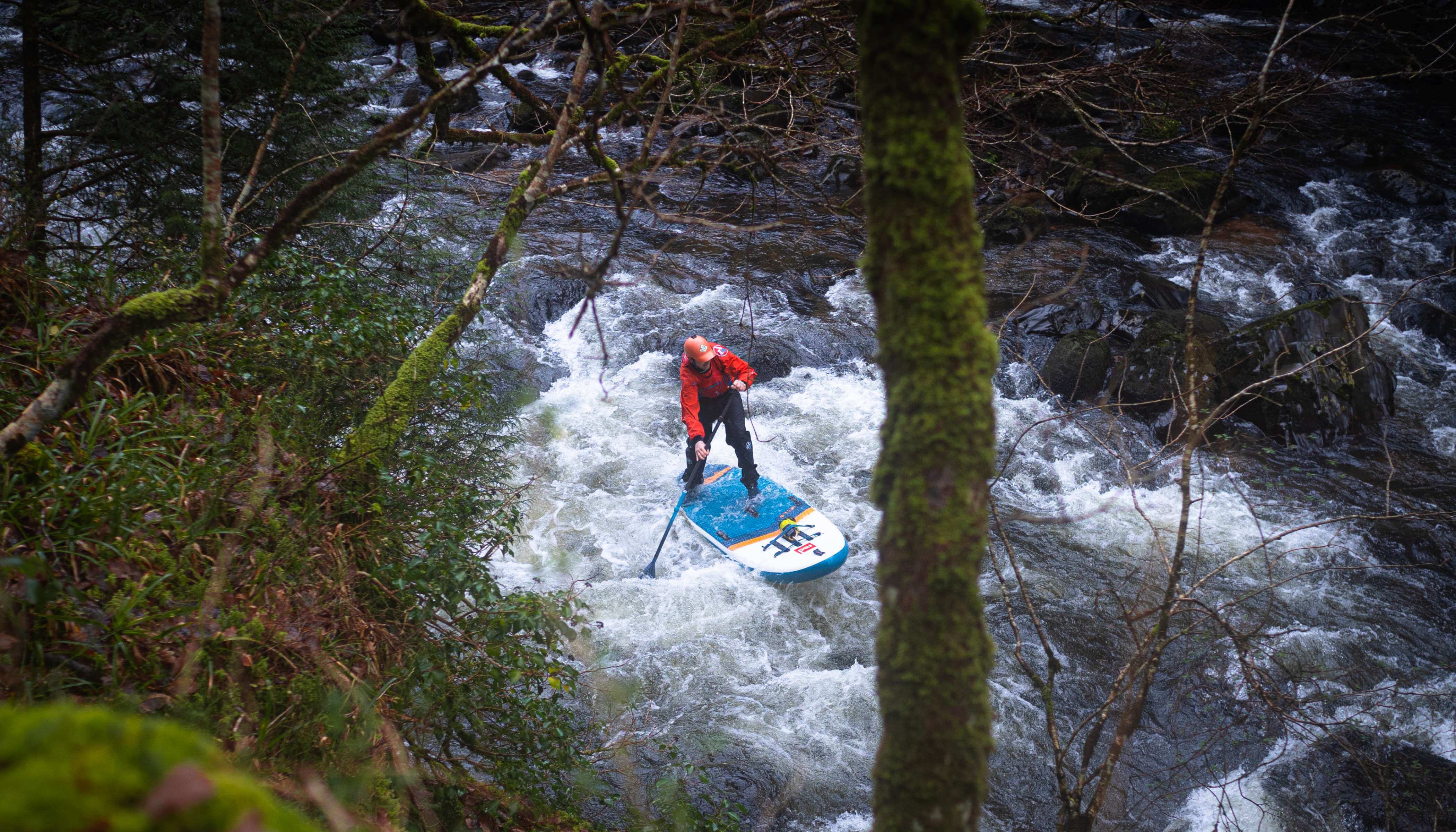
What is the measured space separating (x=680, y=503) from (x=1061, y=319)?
5292 millimetres

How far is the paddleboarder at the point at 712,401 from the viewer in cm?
638

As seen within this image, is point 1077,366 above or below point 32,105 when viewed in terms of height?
below

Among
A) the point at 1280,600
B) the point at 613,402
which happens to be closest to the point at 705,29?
the point at 613,402

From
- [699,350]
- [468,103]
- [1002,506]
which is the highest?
[468,103]

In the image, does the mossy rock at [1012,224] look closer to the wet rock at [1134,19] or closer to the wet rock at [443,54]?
the wet rock at [1134,19]

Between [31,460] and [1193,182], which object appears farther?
[1193,182]

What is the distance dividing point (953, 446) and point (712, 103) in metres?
8.51

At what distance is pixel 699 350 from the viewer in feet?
20.6

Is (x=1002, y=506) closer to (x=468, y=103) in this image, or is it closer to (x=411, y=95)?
(x=468, y=103)

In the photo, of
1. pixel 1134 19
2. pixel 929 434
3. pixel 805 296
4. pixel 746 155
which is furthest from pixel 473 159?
pixel 1134 19

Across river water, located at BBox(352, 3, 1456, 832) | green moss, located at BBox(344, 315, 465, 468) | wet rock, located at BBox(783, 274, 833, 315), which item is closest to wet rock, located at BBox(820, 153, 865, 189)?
river water, located at BBox(352, 3, 1456, 832)

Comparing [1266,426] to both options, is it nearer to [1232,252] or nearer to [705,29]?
[1232,252]

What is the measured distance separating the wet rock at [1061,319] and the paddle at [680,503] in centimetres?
417

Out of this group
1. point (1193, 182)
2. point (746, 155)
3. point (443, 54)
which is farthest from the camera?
point (443, 54)
